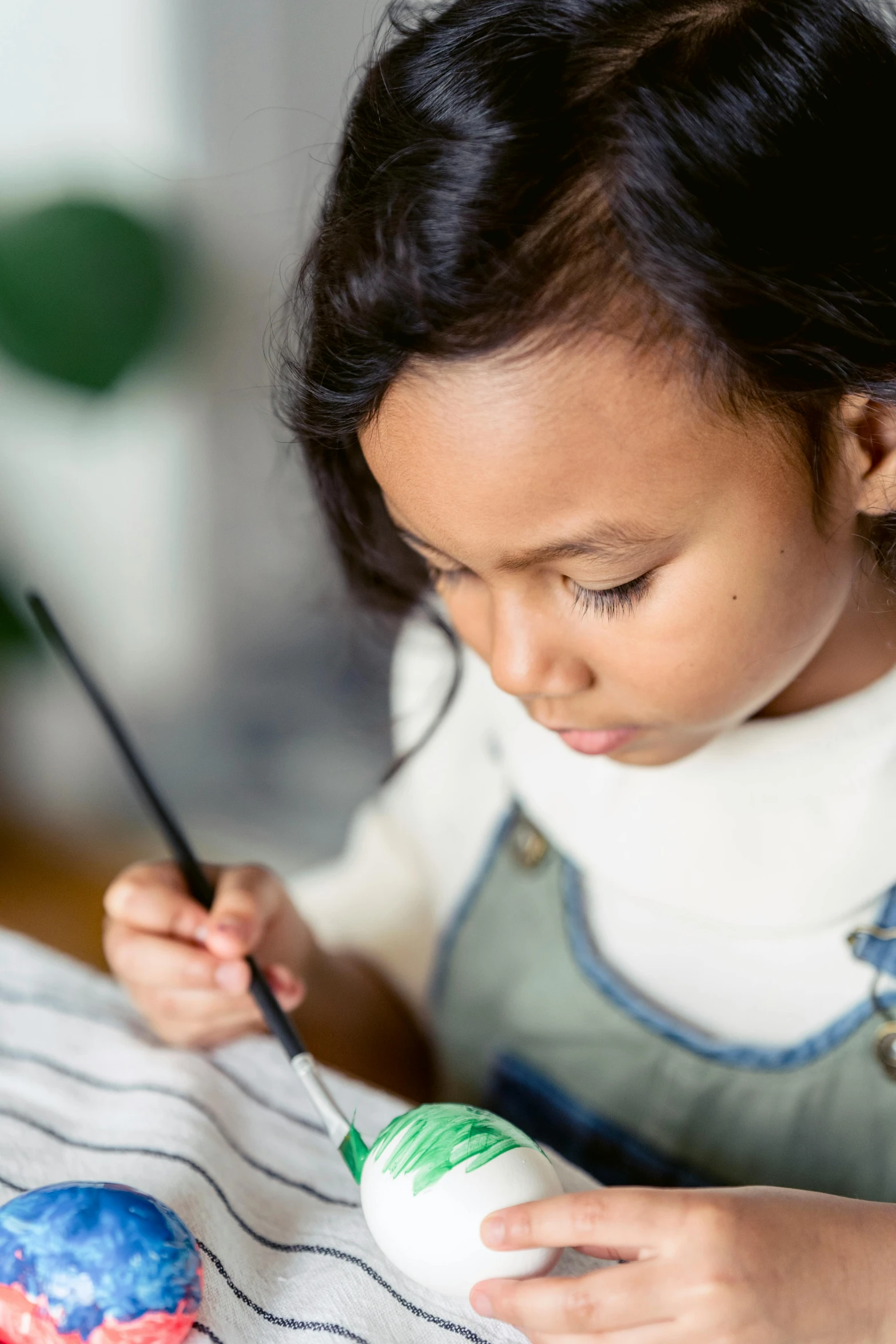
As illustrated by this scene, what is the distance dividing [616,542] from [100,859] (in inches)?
36.7

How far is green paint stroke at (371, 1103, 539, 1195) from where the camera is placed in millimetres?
448

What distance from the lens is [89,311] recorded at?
1.09 meters

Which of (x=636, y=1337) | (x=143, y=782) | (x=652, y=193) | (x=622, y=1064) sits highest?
(x=652, y=193)

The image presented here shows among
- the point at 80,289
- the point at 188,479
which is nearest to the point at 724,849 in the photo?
the point at 80,289

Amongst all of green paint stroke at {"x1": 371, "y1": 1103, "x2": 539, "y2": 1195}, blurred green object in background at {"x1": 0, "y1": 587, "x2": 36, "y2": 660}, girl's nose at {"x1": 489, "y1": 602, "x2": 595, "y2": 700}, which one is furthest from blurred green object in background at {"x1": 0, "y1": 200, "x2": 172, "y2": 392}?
green paint stroke at {"x1": 371, "y1": 1103, "x2": 539, "y2": 1195}

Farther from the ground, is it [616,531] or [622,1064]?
[616,531]

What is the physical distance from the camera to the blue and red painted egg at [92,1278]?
404mm

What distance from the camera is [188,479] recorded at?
1584 mm

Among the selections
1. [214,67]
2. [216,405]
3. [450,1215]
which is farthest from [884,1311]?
[214,67]

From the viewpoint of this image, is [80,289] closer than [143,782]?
No

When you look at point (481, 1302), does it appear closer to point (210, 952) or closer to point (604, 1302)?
point (604, 1302)

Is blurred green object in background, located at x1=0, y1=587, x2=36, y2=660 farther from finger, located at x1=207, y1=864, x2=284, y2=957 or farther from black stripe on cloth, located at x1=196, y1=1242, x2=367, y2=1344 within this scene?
black stripe on cloth, located at x1=196, y1=1242, x2=367, y2=1344

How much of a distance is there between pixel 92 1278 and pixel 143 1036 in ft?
0.67

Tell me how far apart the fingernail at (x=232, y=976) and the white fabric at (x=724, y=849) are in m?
0.20
